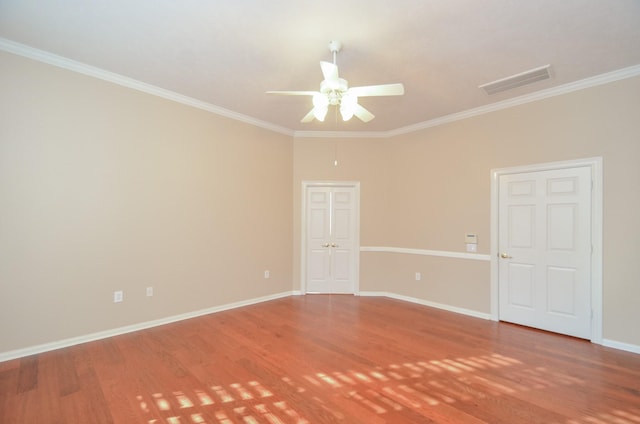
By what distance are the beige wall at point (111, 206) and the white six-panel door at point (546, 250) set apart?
365 centimetres

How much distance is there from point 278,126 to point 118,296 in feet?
11.0

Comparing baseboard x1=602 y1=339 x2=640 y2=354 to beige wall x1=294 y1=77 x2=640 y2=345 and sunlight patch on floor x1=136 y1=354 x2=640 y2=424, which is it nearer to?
beige wall x1=294 y1=77 x2=640 y2=345

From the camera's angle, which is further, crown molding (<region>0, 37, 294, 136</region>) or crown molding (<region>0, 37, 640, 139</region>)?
crown molding (<region>0, 37, 640, 139</region>)

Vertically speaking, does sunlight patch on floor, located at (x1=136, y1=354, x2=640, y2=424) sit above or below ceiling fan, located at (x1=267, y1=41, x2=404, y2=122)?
below

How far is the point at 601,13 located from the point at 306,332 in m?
3.96

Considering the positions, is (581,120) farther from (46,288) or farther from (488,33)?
(46,288)

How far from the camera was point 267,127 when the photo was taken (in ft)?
16.4

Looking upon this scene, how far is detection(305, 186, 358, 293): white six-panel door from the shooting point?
5.43 metres

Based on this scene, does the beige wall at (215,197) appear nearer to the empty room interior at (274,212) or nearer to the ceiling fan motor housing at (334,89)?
the empty room interior at (274,212)

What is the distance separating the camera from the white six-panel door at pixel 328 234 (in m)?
5.43

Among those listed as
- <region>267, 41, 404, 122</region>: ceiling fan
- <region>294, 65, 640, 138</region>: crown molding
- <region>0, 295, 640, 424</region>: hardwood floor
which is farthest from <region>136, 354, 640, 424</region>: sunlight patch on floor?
<region>294, 65, 640, 138</region>: crown molding

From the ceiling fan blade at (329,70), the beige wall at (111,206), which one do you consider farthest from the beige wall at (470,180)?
the ceiling fan blade at (329,70)

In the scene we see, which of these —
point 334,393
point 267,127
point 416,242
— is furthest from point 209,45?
point 416,242

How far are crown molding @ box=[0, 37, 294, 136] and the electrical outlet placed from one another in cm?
239
